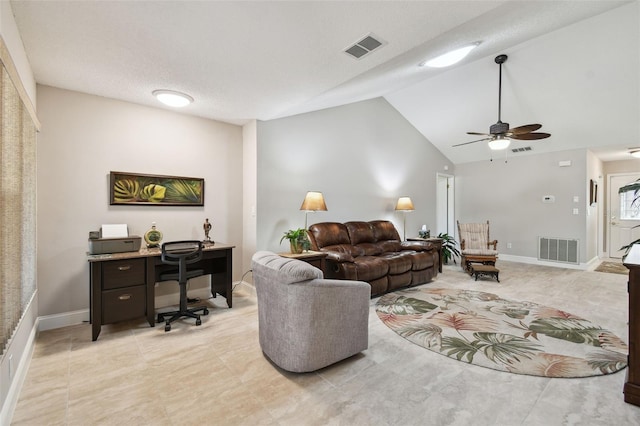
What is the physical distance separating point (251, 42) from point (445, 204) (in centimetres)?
685

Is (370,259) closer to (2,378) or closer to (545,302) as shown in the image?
(545,302)

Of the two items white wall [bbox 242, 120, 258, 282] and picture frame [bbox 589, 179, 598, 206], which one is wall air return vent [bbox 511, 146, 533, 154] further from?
white wall [bbox 242, 120, 258, 282]

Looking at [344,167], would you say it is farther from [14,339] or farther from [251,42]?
[14,339]

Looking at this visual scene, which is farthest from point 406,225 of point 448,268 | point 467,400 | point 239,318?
point 467,400

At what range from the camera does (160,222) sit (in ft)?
11.9

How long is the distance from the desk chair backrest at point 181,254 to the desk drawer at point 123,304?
1.28ft

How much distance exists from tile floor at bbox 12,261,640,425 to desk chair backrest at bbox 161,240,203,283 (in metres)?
0.63

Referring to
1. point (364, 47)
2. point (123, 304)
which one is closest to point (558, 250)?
point (364, 47)

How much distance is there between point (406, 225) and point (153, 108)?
5148 mm

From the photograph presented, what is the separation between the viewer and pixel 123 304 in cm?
284

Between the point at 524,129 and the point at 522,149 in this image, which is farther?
the point at 522,149

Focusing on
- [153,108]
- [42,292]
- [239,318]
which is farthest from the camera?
[153,108]

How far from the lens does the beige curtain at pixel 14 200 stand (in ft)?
5.57

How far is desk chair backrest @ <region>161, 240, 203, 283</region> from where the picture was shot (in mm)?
2945
